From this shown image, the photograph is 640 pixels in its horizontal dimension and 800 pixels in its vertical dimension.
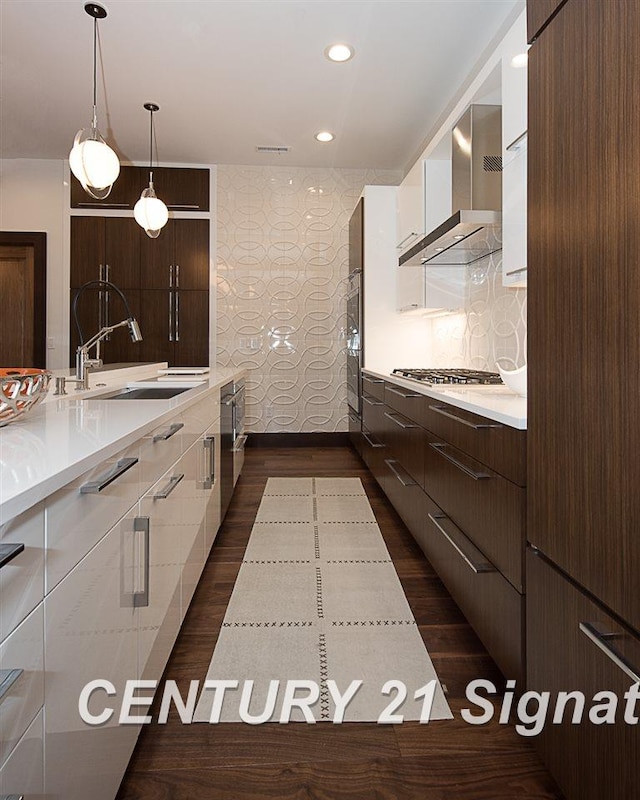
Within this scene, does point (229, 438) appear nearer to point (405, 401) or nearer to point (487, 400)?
point (405, 401)

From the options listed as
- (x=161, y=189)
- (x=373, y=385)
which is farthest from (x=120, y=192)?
(x=373, y=385)

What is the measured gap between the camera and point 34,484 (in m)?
0.72

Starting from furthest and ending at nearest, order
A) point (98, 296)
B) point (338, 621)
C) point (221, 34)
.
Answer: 1. point (98, 296)
2. point (221, 34)
3. point (338, 621)

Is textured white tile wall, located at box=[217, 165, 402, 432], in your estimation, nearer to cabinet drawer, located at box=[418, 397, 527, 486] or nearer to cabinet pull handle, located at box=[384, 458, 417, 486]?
cabinet pull handle, located at box=[384, 458, 417, 486]

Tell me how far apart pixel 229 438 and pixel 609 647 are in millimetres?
2574

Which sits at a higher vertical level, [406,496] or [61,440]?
[61,440]

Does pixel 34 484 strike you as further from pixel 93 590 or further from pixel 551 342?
pixel 551 342

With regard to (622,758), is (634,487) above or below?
above

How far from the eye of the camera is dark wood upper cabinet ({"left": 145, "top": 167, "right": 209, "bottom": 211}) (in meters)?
5.70

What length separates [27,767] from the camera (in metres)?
0.73

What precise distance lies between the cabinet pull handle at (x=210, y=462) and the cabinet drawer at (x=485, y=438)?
0.97 m

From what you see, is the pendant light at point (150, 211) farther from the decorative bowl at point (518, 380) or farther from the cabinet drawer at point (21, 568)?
the cabinet drawer at point (21, 568)

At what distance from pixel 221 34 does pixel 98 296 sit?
3.06m

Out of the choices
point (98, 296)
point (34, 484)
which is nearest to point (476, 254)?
point (34, 484)
